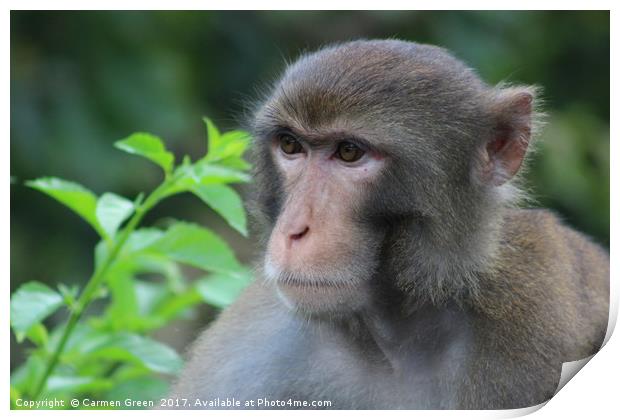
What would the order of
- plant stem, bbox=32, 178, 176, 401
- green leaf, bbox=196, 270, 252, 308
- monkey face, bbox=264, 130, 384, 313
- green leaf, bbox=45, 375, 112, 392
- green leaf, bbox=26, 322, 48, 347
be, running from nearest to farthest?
1. monkey face, bbox=264, 130, 384, 313
2. plant stem, bbox=32, 178, 176, 401
3. green leaf, bbox=45, 375, 112, 392
4. green leaf, bbox=26, 322, 48, 347
5. green leaf, bbox=196, 270, 252, 308

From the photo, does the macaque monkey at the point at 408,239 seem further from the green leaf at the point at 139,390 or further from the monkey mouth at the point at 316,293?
the green leaf at the point at 139,390

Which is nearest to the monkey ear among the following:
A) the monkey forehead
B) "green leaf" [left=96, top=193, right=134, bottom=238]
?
the monkey forehead

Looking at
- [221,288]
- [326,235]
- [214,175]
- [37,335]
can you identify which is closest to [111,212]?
[214,175]

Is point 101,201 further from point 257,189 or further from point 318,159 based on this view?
point 318,159

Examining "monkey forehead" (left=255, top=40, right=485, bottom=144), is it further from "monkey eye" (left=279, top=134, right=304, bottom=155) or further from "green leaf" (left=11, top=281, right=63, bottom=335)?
"green leaf" (left=11, top=281, right=63, bottom=335)

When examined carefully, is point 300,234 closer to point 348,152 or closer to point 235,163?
point 348,152

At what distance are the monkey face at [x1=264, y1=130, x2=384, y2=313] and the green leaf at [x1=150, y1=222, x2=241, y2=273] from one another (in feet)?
1.88

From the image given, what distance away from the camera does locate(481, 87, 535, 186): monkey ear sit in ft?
15.6

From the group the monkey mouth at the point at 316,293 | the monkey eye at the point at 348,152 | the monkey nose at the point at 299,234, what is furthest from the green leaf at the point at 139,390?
the monkey eye at the point at 348,152

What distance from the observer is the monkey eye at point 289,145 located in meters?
4.83

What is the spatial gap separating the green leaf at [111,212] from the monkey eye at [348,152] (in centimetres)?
108
